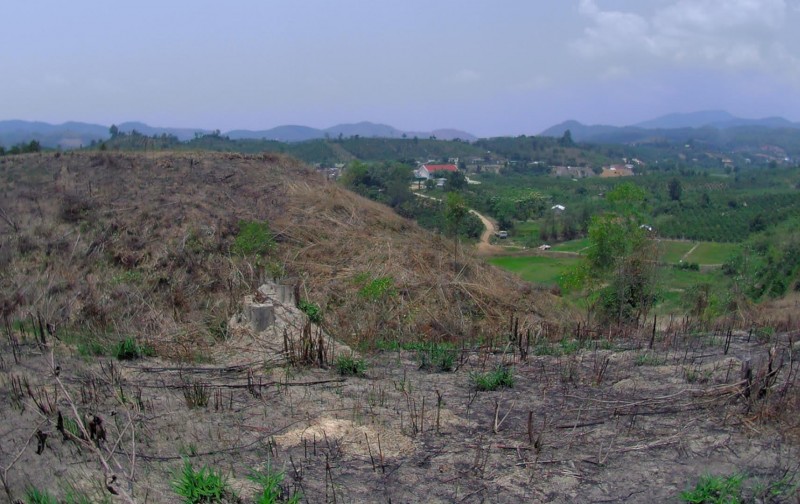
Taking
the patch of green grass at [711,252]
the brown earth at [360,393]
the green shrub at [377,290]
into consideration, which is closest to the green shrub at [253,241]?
the brown earth at [360,393]

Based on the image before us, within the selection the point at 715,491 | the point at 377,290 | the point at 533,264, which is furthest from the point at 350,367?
the point at 533,264

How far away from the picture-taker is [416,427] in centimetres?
422

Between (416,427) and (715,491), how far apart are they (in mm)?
1815

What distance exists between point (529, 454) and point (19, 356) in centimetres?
470

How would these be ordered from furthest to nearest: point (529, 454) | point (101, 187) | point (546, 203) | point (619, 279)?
point (546, 203)
point (101, 187)
point (619, 279)
point (529, 454)

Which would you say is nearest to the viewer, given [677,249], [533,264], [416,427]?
[416,427]

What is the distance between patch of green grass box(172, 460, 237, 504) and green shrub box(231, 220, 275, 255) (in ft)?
21.9

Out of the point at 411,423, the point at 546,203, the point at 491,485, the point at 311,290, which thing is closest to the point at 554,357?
the point at 411,423

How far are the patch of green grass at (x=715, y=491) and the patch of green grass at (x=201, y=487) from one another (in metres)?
2.45

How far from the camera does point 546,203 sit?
37406mm

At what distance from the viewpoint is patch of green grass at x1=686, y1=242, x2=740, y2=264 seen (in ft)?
81.7

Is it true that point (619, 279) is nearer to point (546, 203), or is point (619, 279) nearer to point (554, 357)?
point (554, 357)

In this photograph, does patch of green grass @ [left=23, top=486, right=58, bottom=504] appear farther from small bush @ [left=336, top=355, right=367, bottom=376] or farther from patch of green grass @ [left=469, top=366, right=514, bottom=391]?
patch of green grass @ [left=469, top=366, right=514, bottom=391]

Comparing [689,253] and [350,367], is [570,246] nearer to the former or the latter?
[689,253]
